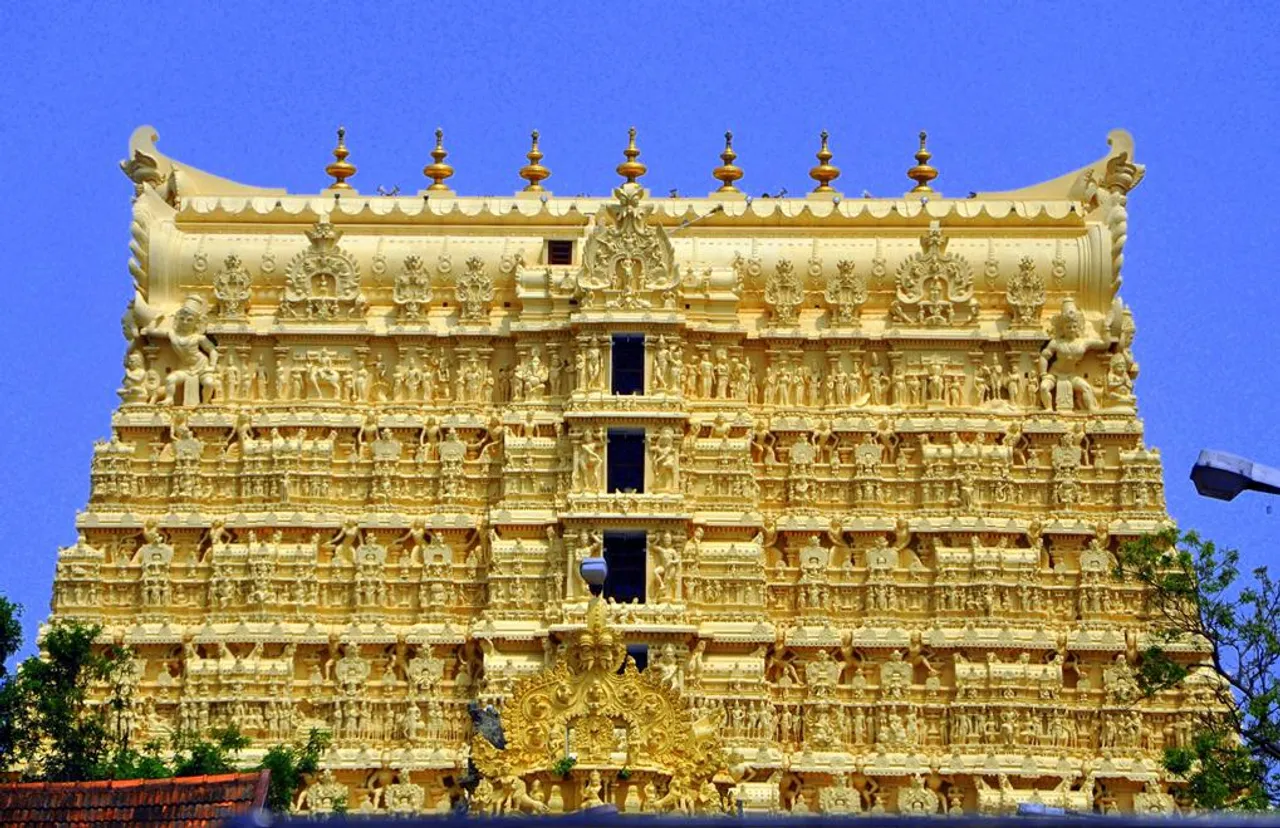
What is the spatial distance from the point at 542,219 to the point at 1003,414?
1449 centimetres

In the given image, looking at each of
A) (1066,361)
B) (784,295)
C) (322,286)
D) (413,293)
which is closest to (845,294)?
(784,295)

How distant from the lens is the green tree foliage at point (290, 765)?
91.2 meters

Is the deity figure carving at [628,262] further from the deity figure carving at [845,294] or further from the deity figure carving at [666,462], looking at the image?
the deity figure carving at [845,294]

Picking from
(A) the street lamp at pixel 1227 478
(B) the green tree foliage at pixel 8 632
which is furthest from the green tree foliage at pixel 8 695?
(A) the street lamp at pixel 1227 478

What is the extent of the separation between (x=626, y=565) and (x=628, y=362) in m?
6.11

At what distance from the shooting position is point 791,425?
99.7 m

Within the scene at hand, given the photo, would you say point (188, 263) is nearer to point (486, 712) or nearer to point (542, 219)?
point (542, 219)

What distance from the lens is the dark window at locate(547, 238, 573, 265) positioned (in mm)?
102562

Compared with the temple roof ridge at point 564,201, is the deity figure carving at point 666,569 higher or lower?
lower

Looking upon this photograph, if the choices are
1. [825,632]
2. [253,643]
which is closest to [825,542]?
[825,632]

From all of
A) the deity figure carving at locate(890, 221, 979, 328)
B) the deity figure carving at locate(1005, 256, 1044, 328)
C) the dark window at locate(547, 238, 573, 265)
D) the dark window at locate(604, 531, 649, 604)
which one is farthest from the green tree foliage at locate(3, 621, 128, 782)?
the deity figure carving at locate(1005, 256, 1044, 328)

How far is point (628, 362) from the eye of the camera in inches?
3900

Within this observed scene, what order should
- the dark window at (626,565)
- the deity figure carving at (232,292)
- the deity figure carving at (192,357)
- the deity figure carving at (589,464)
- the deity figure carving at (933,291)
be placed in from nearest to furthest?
the dark window at (626,565)
the deity figure carving at (589,464)
the deity figure carving at (933,291)
the deity figure carving at (192,357)
the deity figure carving at (232,292)

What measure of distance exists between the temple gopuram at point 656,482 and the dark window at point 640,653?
6 centimetres
